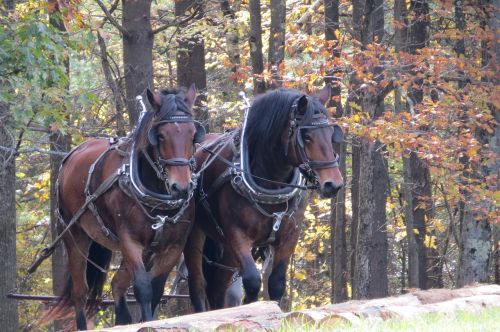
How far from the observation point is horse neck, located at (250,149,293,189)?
914 cm

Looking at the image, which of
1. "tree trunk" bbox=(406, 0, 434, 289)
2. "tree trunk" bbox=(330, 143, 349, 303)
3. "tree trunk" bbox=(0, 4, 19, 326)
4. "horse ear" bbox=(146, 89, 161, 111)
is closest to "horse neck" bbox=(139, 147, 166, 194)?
"horse ear" bbox=(146, 89, 161, 111)

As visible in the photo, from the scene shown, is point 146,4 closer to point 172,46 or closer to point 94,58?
point 172,46

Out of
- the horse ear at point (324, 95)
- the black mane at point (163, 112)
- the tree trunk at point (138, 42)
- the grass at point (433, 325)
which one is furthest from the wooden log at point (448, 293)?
the tree trunk at point (138, 42)

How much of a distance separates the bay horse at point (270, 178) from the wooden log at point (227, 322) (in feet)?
5.81

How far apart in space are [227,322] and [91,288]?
4778 millimetres

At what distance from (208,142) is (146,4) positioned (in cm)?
423

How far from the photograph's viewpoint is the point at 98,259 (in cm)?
1098

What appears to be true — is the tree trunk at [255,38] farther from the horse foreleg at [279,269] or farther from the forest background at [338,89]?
the horse foreleg at [279,269]

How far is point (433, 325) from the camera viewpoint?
6.70 metres

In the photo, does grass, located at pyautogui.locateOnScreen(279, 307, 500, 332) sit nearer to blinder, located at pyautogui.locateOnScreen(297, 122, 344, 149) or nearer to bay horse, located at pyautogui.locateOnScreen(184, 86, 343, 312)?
bay horse, located at pyautogui.locateOnScreen(184, 86, 343, 312)

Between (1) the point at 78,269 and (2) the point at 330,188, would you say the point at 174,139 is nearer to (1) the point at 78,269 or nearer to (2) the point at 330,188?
(2) the point at 330,188

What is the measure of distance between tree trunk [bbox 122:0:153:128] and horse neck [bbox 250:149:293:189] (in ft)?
15.8

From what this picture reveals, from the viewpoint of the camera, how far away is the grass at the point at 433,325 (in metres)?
6.50

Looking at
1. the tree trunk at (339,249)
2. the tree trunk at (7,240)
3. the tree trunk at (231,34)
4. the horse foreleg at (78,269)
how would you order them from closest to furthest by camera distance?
the horse foreleg at (78,269), the tree trunk at (7,240), the tree trunk at (231,34), the tree trunk at (339,249)
